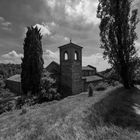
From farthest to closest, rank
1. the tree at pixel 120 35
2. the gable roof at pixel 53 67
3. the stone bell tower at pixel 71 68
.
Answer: the gable roof at pixel 53 67, the stone bell tower at pixel 71 68, the tree at pixel 120 35

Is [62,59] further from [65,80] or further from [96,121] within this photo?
[96,121]

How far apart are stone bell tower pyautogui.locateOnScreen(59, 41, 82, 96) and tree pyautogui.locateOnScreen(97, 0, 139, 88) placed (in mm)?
8588

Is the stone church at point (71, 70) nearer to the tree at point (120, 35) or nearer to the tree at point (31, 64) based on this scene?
the tree at point (31, 64)

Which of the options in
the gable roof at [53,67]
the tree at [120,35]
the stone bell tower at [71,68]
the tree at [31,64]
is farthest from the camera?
the gable roof at [53,67]

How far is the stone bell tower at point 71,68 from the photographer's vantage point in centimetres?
1825

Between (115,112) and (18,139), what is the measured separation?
4107 mm

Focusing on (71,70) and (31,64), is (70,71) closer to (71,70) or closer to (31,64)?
(71,70)

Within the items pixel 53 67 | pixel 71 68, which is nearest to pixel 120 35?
pixel 71 68

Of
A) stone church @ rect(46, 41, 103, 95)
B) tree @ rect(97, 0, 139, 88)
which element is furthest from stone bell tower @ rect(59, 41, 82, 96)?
tree @ rect(97, 0, 139, 88)

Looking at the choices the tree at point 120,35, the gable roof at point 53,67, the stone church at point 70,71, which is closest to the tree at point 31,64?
the stone church at point 70,71

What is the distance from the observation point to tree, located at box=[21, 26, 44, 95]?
47.5 feet

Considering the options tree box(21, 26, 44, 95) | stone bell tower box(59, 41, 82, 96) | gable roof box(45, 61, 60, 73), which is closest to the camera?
tree box(21, 26, 44, 95)

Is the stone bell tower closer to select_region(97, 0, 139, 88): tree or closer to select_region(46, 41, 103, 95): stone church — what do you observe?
select_region(46, 41, 103, 95): stone church

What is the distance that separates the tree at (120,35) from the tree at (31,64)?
1000 cm
